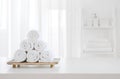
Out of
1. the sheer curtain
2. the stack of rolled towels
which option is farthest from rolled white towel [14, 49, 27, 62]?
A: the sheer curtain

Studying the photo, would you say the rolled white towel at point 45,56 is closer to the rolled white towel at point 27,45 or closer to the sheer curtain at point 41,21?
the rolled white towel at point 27,45

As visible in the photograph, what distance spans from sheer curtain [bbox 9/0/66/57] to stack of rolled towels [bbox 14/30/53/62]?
6.67 ft

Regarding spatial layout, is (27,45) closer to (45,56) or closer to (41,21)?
(45,56)

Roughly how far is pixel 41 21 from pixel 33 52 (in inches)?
83.5

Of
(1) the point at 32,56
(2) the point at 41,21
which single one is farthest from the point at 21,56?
(2) the point at 41,21

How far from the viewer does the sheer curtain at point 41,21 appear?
333 centimetres

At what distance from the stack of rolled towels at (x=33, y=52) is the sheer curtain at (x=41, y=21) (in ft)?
6.67

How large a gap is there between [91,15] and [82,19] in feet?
0.62

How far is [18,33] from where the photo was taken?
11.1 ft

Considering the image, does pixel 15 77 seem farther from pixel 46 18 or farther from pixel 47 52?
pixel 46 18

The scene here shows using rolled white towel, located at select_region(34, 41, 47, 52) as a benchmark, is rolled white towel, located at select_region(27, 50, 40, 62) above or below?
below

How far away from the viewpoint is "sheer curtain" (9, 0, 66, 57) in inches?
131

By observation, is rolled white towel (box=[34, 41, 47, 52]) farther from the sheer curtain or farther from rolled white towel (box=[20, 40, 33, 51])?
the sheer curtain

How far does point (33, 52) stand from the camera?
4.16 ft
